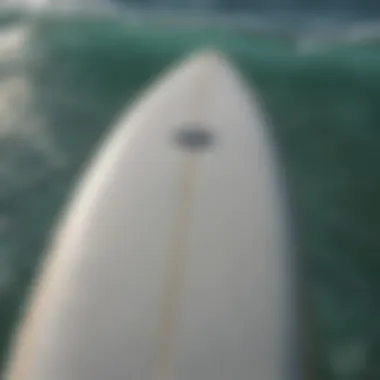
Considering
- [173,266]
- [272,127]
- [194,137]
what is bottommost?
[173,266]

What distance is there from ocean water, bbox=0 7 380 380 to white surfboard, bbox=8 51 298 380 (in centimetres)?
30

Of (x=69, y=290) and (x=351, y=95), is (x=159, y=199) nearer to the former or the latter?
(x=69, y=290)

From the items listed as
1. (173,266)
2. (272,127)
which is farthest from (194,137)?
(272,127)

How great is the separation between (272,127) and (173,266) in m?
2.51

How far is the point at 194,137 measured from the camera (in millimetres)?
4070

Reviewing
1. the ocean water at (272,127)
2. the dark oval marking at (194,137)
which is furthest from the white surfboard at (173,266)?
the ocean water at (272,127)

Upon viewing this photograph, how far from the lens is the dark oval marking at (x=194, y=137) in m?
4.02

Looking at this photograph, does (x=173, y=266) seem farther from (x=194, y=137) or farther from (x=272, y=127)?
(x=272, y=127)

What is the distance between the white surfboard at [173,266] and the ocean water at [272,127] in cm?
30

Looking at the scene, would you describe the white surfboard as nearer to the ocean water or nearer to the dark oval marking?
the dark oval marking

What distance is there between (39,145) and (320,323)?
2.51 m

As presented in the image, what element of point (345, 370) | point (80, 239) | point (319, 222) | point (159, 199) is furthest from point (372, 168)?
point (80, 239)

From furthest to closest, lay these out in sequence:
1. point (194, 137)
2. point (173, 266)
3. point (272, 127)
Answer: point (272, 127) < point (194, 137) < point (173, 266)

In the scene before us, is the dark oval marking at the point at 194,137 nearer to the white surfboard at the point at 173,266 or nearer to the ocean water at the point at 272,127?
the white surfboard at the point at 173,266
